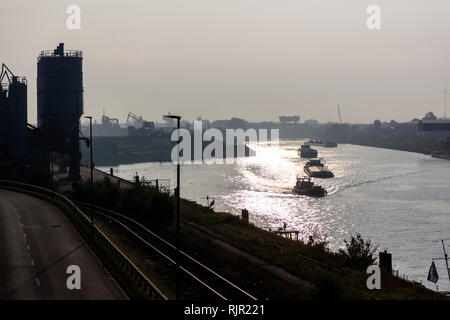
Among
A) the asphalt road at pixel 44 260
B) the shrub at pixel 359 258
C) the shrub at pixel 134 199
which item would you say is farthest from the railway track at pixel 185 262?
the shrub at pixel 359 258

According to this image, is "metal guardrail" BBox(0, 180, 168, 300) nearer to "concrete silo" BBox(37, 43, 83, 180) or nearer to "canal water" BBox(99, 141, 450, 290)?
"canal water" BBox(99, 141, 450, 290)

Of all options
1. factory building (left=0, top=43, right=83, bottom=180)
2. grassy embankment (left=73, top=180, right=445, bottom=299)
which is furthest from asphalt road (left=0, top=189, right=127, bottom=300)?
factory building (left=0, top=43, right=83, bottom=180)

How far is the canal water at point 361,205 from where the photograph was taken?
7012cm

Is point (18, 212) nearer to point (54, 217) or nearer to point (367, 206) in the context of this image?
point (54, 217)

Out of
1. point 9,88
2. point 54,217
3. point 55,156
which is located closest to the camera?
point 54,217

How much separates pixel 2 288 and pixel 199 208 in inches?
1854

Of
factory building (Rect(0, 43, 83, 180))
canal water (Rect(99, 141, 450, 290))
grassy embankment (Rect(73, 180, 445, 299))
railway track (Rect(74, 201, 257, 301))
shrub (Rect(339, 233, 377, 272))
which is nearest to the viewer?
railway track (Rect(74, 201, 257, 301))

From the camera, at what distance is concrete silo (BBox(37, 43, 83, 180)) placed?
334 ft

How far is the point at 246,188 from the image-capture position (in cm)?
13900

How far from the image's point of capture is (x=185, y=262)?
47062mm

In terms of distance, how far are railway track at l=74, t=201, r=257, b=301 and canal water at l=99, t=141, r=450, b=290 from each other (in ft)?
64.5

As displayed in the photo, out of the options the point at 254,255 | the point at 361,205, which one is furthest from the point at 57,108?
the point at 254,255

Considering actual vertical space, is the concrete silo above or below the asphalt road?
above
